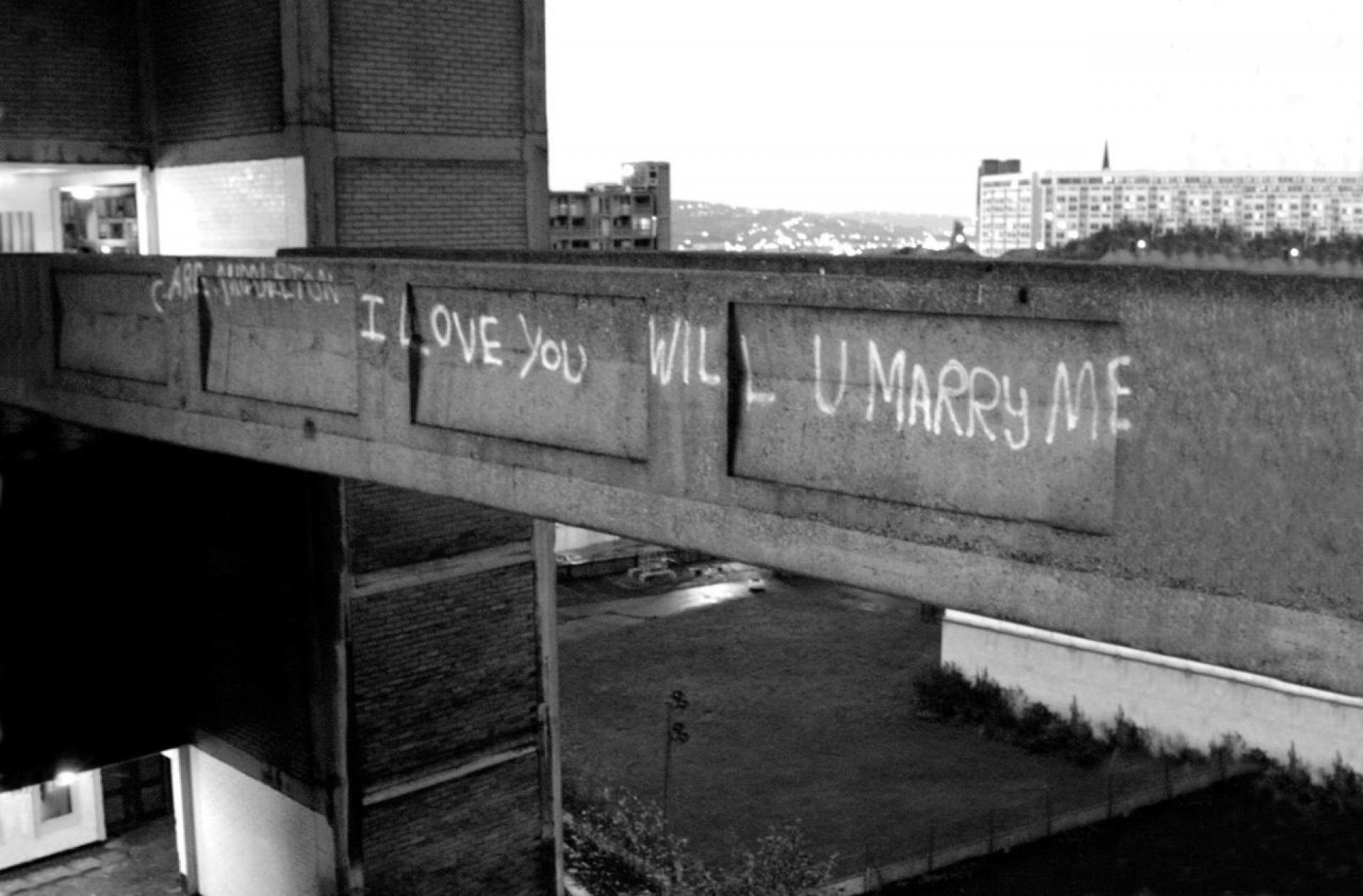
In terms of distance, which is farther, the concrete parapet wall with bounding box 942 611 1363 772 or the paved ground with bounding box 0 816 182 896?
the concrete parapet wall with bounding box 942 611 1363 772

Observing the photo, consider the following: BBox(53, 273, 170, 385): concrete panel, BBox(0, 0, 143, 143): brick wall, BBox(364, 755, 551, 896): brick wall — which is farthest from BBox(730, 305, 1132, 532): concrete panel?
BBox(0, 0, 143, 143): brick wall

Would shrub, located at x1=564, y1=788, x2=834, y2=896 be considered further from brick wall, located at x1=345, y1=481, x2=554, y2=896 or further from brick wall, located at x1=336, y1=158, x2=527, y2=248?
brick wall, located at x1=336, y1=158, x2=527, y2=248

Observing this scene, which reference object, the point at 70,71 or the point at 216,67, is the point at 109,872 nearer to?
the point at 70,71

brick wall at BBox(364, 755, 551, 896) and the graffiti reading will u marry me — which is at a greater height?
the graffiti reading will u marry me

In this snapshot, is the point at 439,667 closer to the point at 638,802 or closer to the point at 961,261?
the point at 961,261

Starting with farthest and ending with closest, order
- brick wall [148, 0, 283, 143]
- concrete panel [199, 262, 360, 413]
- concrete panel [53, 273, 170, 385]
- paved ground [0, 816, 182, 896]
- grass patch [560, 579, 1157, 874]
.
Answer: grass patch [560, 579, 1157, 874] < paved ground [0, 816, 182, 896] < brick wall [148, 0, 283, 143] < concrete panel [53, 273, 170, 385] < concrete panel [199, 262, 360, 413]

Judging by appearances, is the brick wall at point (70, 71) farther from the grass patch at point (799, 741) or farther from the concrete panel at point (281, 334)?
the grass patch at point (799, 741)

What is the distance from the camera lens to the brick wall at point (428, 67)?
49.9 ft

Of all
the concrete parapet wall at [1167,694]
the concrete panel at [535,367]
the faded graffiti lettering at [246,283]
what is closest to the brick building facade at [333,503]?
the faded graffiti lettering at [246,283]

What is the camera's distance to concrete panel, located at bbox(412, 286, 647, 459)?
8.20 m

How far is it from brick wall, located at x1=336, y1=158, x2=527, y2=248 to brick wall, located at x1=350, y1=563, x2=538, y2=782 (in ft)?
12.6

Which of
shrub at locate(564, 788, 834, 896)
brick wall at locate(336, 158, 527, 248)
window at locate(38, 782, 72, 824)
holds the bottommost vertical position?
shrub at locate(564, 788, 834, 896)

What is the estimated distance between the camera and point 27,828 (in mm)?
19078

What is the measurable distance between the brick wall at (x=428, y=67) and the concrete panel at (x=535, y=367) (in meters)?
→ 6.67
